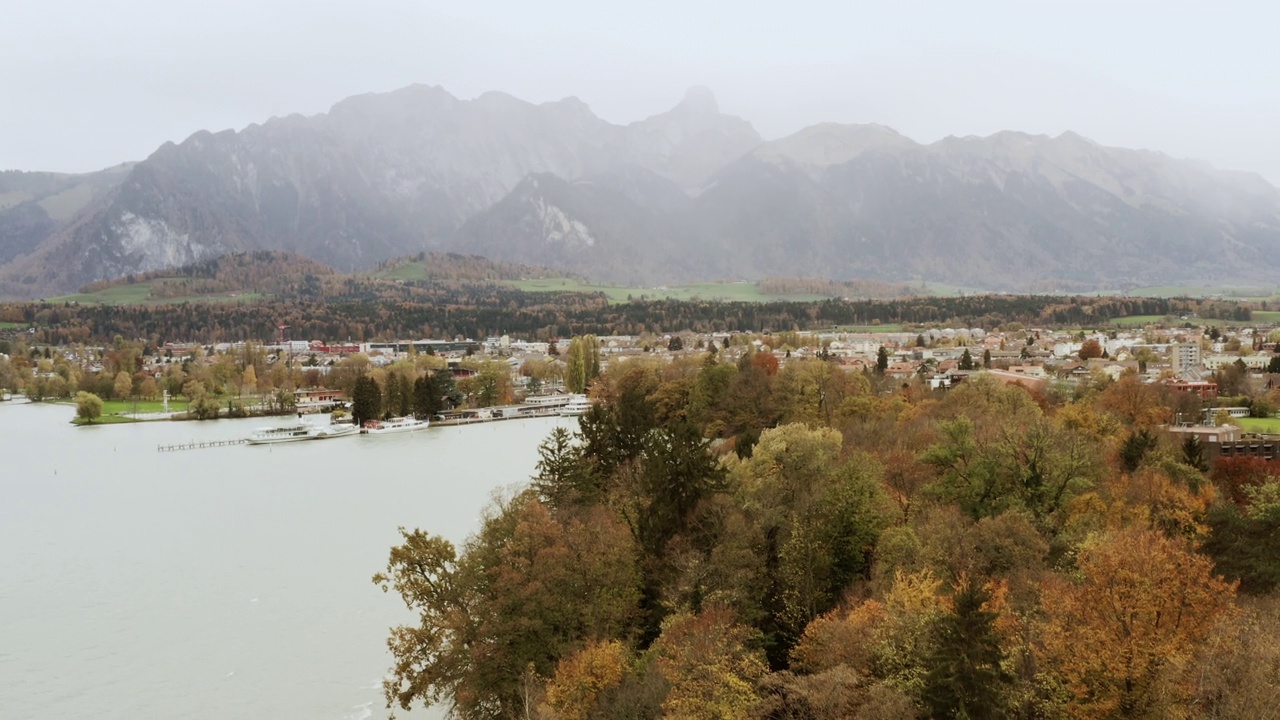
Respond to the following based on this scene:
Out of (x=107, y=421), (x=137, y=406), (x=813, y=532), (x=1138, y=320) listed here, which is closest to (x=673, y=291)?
(x=1138, y=320)

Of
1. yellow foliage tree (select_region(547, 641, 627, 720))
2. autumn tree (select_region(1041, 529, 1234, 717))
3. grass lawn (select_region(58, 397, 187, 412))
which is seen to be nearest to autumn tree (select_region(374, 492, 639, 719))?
yellow foliage tree (select_region(547, 641, 627, 720))

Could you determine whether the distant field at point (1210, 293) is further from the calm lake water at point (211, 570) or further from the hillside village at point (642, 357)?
the calm lake water at point (211, 570)

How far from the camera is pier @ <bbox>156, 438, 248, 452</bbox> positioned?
130 feet

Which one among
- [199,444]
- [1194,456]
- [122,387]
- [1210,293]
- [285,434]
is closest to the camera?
[1194,456]

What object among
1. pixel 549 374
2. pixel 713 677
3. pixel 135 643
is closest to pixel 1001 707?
pixel 713 677

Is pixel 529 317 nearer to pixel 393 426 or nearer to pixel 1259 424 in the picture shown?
pixel 393 426

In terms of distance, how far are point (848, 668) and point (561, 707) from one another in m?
3.19

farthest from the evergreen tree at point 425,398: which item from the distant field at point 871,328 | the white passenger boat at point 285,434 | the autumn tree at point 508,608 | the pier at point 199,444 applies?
the distant field at point 871,328

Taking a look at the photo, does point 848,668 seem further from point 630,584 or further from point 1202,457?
point 1202,457

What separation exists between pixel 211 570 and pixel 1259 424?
2450cm

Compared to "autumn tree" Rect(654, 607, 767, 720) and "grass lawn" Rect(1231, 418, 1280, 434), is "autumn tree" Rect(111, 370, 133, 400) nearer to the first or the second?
"grass lawn" Rect(1231, 418, 1280, 434)

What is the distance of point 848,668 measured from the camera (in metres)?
9.91

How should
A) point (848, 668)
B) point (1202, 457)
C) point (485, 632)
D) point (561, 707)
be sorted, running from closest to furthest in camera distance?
point (848, 668)
point (561, 707)
point (485, 632)
point (1202, 457)

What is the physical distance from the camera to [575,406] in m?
52.8
